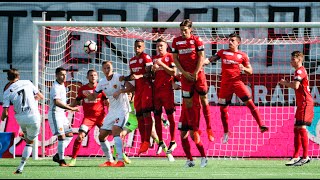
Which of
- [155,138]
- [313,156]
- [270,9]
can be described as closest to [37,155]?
[155,138]

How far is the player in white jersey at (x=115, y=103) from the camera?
13.4m

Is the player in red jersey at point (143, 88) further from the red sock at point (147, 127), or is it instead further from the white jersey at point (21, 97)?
the white jersey at point (21, 97)

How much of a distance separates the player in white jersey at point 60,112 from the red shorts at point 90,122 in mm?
333

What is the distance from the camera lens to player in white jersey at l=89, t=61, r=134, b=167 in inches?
529

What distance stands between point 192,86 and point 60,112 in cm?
243

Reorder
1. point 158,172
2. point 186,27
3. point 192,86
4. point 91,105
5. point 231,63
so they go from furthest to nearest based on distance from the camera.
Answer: point 91,105 < point 231,63 < point 192,86 < point 186,27 < point 158,172

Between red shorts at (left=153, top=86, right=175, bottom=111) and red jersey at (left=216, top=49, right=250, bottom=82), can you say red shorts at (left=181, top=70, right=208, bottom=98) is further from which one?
red shorts at (left=153, top=86, right=175, bottom=111)

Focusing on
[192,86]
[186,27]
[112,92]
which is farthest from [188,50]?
[112,92]

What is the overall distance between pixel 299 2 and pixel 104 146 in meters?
10.8

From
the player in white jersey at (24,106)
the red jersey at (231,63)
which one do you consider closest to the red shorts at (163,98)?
the red jersey at (231,63)

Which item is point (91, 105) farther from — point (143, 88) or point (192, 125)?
point (192, 125)

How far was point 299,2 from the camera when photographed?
23484mm

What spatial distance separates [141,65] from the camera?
47.4ft

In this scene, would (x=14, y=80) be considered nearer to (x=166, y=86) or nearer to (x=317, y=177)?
(x=166, y=86)
